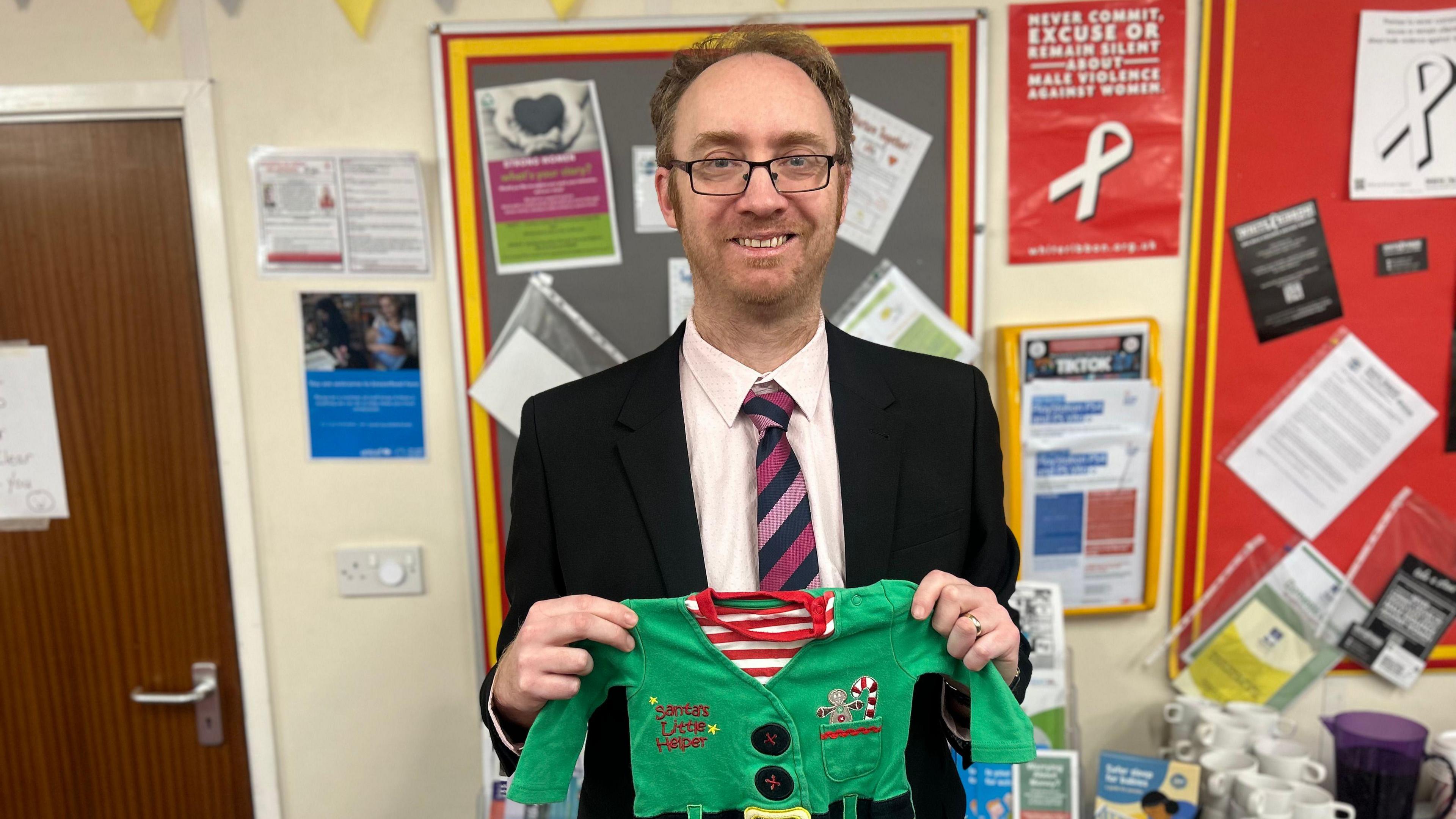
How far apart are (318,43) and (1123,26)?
5.40 ft

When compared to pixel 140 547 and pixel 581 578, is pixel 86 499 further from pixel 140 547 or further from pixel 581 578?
pixel 581 578

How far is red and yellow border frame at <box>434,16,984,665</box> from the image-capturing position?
5.24ft

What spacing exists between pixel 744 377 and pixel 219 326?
1309 millimetres

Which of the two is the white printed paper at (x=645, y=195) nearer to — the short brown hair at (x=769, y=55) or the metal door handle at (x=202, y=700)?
the short brown hair at (x=769, y=55)

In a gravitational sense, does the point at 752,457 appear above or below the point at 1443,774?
above

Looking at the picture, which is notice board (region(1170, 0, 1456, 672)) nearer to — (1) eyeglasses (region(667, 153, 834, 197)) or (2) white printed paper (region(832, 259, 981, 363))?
(2) white printed paper (region(832, 259, 981, 363))

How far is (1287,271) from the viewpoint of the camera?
5.48 feet

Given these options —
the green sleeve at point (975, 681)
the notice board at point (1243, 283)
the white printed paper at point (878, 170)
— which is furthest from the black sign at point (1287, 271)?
the green sleeve at point (975, 681)

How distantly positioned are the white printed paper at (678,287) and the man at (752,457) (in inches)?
25.3

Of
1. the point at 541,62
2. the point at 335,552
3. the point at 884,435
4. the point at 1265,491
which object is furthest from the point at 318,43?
the point at 1265,491

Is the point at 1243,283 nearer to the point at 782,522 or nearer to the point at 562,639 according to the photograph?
the point at 782,522

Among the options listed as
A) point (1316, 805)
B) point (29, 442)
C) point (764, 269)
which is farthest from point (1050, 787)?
point (29, 442)

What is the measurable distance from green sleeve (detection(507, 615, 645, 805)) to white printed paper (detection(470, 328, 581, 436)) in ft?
2.83

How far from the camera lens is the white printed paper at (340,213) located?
5.34 ft
